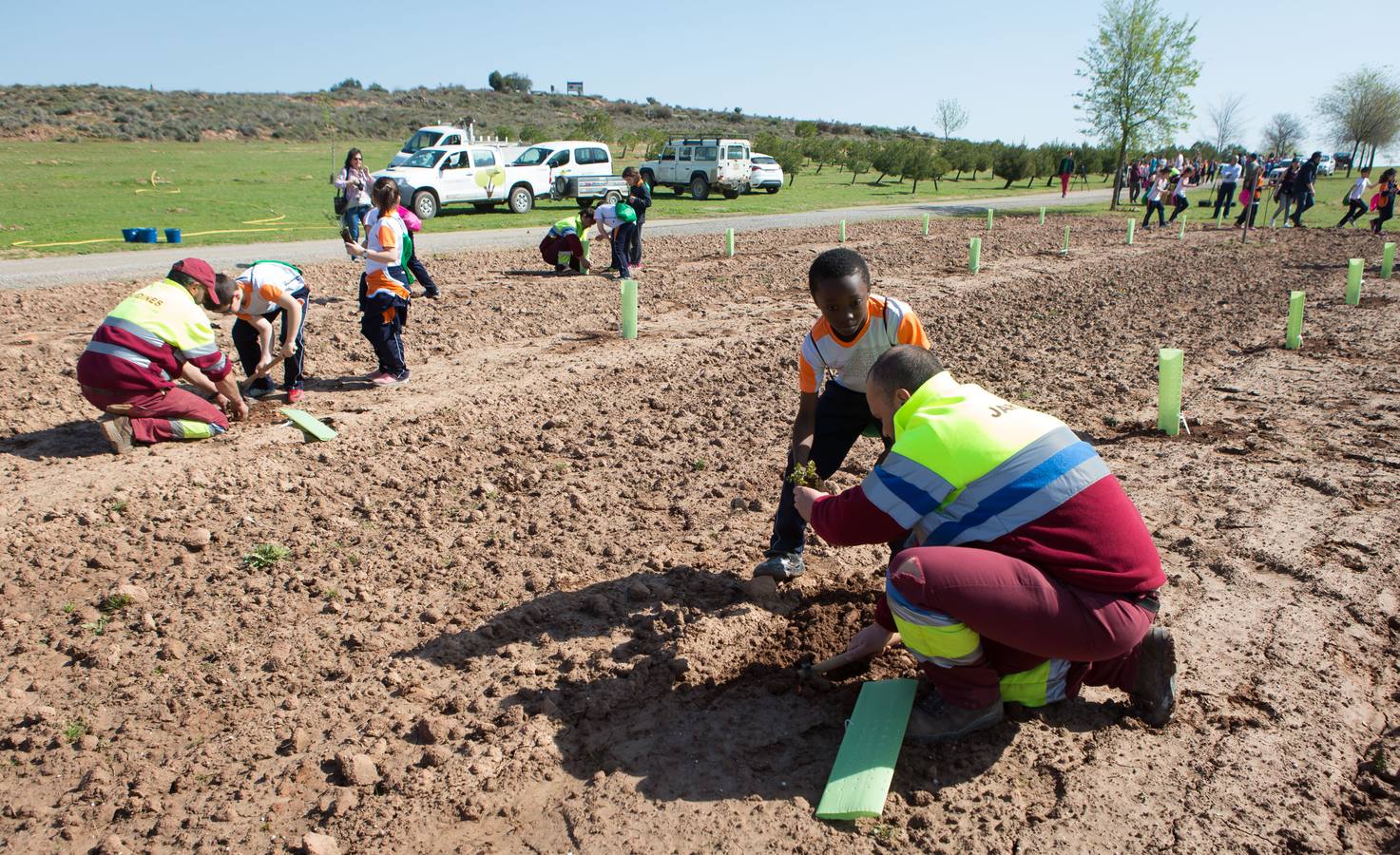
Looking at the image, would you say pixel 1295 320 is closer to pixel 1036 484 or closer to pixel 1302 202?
pixel 1036 484

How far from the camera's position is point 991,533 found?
2.89 meters

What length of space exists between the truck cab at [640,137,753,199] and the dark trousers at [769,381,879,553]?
26731 millimetres

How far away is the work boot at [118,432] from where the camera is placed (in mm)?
6082

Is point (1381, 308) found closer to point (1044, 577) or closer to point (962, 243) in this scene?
point (962, 243)

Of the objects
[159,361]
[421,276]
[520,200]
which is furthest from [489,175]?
[159,361]

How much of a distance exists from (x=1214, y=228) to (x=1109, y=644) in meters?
23.1

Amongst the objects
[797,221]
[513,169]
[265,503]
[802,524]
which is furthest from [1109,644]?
[513,169]

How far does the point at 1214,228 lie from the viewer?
878 inches

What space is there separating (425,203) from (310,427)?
1635 centimetres

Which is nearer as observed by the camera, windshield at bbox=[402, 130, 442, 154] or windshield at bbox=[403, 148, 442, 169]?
windshield at bbox=[403, 148, 442, 169]

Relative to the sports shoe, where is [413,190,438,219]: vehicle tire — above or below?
above

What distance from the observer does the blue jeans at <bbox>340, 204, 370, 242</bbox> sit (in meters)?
14.5

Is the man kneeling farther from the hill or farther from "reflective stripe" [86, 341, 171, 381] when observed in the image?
the hill

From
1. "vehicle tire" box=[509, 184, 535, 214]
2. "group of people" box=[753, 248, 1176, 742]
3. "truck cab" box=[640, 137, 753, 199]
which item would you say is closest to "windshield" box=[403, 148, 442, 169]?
"vehicle tire" box=[509, 184, 535, 214]
